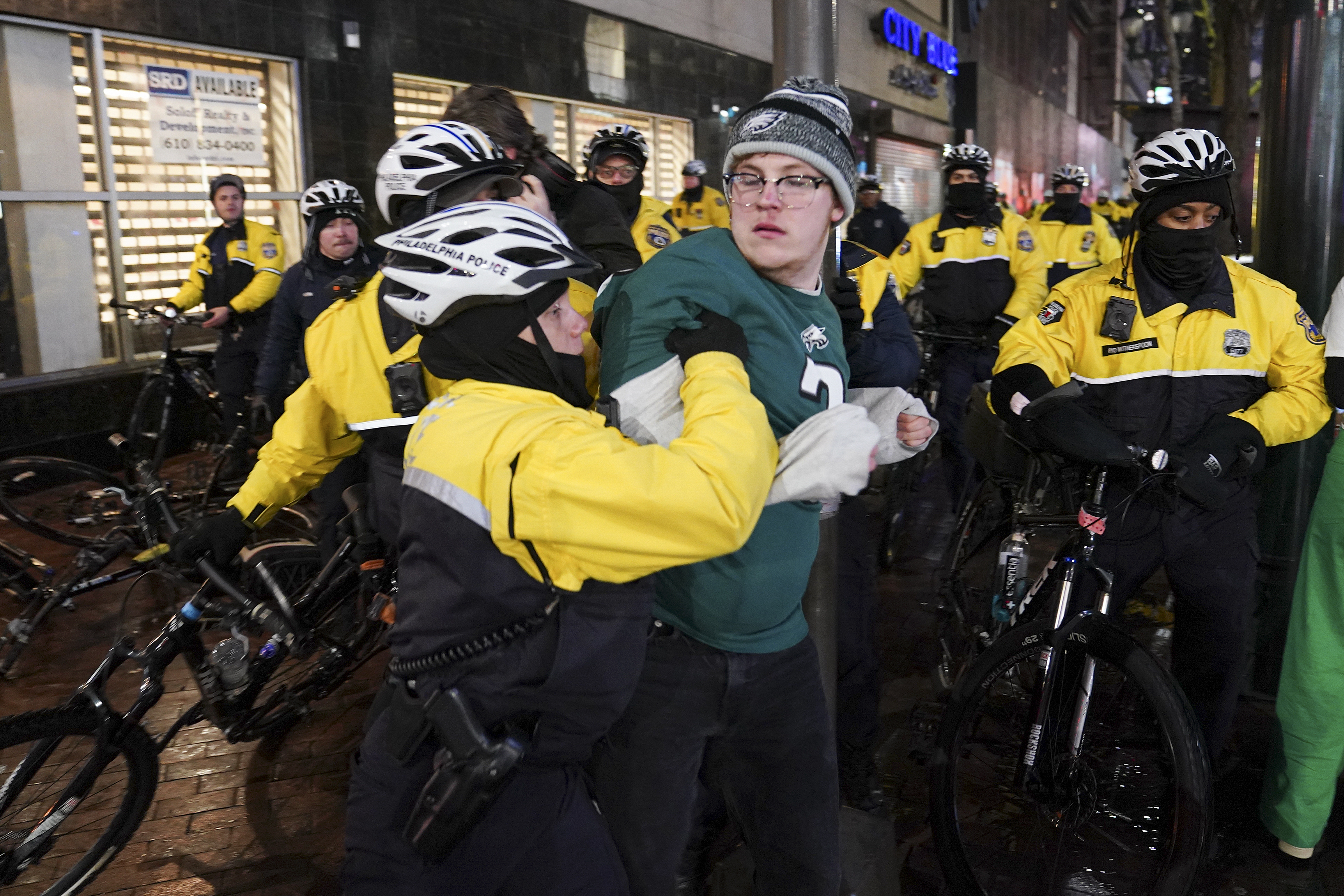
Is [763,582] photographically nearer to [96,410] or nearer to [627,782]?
[627,782]

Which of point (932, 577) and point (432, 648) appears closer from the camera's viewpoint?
point (432, 648)

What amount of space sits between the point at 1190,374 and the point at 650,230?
3718 millimetres

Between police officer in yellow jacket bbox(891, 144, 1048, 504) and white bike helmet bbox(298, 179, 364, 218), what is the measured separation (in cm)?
377

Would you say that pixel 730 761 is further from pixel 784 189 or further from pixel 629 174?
pixel 629 174

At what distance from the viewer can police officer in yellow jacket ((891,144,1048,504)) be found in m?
7.05

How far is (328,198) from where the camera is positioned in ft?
20.2

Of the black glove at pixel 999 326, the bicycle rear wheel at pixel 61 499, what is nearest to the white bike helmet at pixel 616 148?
the black glove at pixel 999 326

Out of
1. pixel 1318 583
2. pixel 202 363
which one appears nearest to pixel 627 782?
pixel 1318 583

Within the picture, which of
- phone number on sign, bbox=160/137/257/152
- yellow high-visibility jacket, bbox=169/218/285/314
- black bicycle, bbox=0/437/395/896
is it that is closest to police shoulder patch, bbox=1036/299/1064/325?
black bicycle, bbox=0/437/395/896

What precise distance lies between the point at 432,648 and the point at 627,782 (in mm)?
572

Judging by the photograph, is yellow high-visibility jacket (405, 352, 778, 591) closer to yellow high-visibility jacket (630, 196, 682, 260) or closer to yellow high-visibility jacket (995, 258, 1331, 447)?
yellow high-visibility jacket (995, 258, 1331, 447)

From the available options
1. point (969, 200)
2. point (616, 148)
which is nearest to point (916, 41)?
point (969, 200)

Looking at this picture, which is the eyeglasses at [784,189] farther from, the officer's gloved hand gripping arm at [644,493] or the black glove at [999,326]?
the black glove at [999,326]

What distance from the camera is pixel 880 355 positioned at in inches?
160
